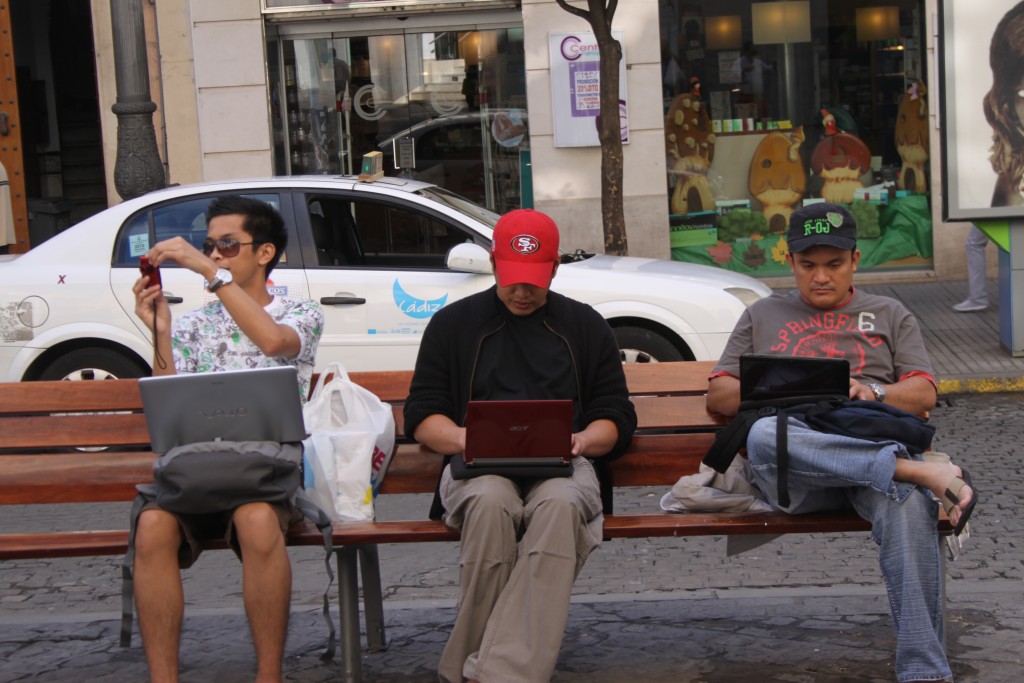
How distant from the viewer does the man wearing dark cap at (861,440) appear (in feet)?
12.8

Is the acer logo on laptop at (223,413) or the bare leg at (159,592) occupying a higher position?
the acer logo on laptop at (223,413)

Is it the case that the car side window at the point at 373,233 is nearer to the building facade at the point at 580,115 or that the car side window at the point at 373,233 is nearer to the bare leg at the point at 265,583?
the bare leg at the point at 265,583

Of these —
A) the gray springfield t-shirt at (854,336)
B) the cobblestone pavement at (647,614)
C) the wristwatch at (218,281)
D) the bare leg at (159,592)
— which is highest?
the wristwatch at (218,281)

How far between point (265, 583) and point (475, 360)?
37.7 inches

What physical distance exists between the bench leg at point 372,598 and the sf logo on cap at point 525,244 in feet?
3.54

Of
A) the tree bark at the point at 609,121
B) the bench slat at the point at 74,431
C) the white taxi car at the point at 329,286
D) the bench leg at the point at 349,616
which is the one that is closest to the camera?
the bench leg at the point at 349,616

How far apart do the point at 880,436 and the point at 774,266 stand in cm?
1092

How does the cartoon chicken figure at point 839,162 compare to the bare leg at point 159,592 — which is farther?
the cartoon chicken figure at point 839,162

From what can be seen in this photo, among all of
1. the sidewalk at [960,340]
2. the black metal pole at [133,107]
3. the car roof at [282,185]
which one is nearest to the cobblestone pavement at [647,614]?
the car roof at [282,185]

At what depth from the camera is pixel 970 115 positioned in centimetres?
1006

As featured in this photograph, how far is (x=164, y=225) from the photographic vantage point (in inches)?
325

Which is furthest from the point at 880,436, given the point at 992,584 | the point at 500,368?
the point at 992,584

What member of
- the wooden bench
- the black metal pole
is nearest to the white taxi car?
the black metal pole

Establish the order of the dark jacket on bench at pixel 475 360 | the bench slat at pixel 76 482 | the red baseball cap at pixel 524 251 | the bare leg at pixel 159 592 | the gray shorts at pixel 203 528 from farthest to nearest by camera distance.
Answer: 1. the bench slat at pixel 76 482
2. the dark jacket on bench at pixel 475 360
3. the red baseball cap at pixel 524 251
4. the gray shorts at pixel 203 528
5. the bare leg at pixel 159 592
